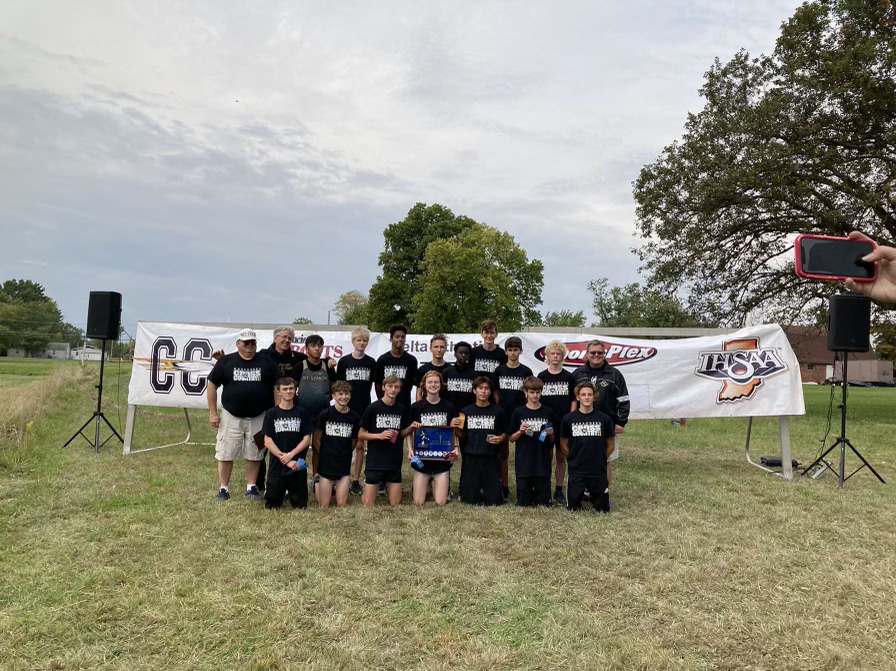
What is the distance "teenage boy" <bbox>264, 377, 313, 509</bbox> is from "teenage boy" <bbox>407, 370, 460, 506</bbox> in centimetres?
105

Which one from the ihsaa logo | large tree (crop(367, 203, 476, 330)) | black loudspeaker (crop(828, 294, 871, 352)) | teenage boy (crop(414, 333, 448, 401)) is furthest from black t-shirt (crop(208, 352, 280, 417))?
large tree (crop(367, 203, 476, 330))

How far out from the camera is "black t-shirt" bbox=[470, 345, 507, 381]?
6512mm

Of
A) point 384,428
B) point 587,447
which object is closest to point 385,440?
point 384,428

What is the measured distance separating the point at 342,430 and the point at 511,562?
91.1 inches

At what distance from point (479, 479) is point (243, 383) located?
259 cm

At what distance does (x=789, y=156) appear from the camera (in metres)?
15.5

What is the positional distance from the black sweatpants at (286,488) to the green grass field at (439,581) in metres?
0.22

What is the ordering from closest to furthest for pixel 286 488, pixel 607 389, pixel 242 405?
pixel 286 488 → pixel 242 405 → pixel 607 389

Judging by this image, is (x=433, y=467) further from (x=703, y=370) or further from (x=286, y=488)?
(x=703, y=370)

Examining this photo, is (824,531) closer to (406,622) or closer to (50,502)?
(406,622)

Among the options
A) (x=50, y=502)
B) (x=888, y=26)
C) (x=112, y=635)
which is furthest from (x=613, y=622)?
(x=888, y=26)

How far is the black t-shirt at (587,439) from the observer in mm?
5551

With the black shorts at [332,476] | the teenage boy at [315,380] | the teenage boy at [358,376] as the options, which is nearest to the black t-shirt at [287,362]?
the teenage boy at [315,380]

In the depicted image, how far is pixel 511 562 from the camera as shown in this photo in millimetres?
4074
